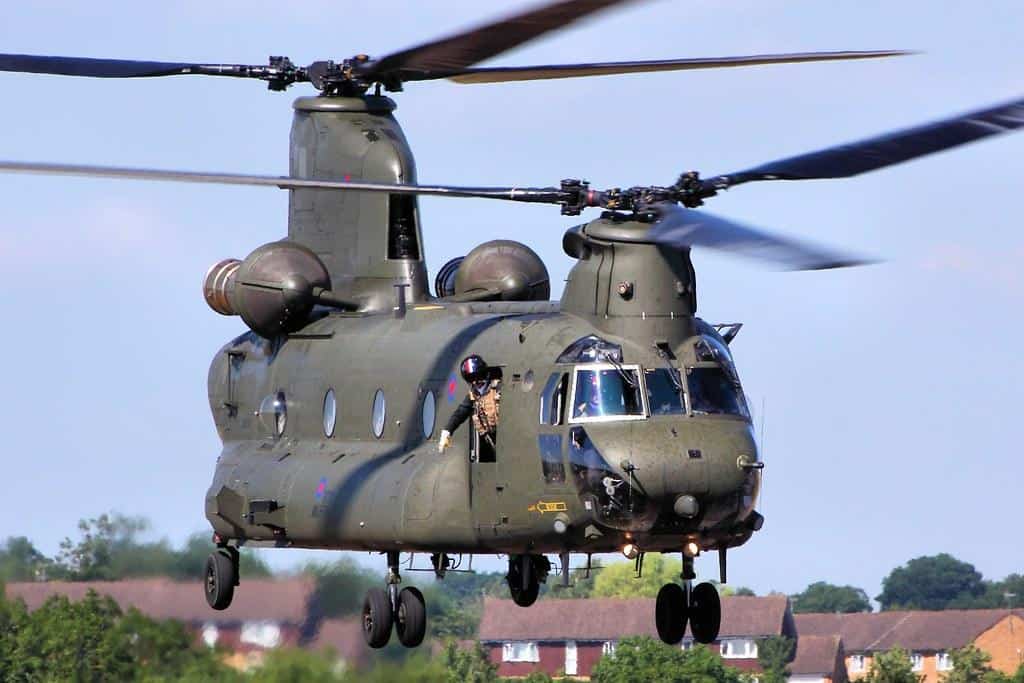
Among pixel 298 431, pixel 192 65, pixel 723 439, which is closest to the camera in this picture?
pixel 723 439

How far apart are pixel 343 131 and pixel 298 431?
420 centimetres

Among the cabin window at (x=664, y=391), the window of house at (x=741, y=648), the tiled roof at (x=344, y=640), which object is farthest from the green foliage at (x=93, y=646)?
the window of house at (x=741, y=648)

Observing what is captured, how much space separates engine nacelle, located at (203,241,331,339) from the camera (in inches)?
1155

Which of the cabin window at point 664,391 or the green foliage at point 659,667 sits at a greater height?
the green foliage at point 659,667

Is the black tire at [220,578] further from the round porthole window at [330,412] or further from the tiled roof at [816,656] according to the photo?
the tiled roof at [816,656]

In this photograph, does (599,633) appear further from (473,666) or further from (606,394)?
(606,394)

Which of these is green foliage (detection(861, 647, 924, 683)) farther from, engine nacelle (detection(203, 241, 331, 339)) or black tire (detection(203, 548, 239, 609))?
engine nacelle (detection(203, 241, 331, 339))

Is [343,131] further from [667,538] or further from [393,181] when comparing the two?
[667,538]

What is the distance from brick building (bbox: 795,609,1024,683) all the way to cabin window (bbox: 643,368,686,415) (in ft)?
195

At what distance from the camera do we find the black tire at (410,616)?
2734 centimetres

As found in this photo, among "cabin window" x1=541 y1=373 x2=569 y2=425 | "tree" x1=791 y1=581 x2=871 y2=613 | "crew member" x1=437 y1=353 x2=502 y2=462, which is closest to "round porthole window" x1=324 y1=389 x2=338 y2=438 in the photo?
"crew member" x1=437 y1=353 x2=502 y2=462

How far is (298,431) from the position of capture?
95.8ft

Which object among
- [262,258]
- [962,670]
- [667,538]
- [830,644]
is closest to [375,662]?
[262,258]

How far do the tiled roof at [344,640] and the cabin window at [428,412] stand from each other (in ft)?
14.7
